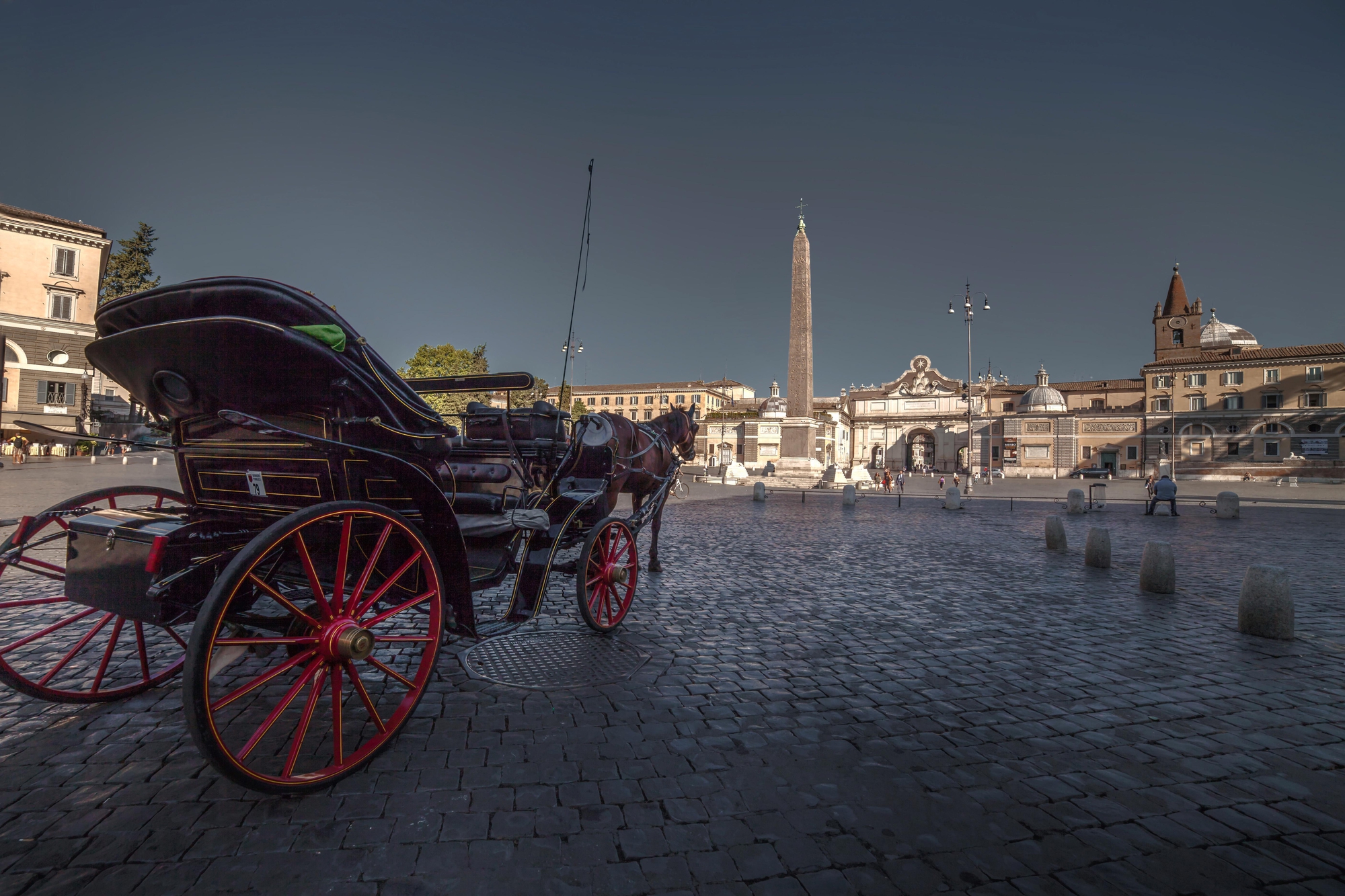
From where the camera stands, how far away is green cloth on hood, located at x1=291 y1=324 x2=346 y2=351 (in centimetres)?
287

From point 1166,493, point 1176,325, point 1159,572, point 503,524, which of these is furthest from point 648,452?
point 1176,325

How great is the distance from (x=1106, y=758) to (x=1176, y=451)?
7711cm

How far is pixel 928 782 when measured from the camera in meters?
3.05

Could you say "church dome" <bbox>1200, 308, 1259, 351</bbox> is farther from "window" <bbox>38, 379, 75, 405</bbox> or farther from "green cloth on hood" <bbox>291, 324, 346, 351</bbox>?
"window" <bbox>38, 379, 75, 405</bbox>

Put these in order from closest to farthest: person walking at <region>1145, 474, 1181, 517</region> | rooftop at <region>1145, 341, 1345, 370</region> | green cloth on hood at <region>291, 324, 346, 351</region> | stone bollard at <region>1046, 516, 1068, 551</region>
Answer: green cloth on hood at <region>291, 324, 346, 351</region>
stone bollard at <region>1046, 516, 1068, 551</region>
person walking at <region>1145, 474, 1181, 517</region>
rooftop at <region>1145, 341, 1345, 370</region>

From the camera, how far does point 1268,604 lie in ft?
18.7

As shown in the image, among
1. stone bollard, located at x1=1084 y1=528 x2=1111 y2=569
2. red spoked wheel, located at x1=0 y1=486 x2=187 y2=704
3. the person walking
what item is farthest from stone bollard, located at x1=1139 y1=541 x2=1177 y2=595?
the person walking

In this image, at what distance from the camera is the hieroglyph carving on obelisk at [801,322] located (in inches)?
1350

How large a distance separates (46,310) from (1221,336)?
10650cm

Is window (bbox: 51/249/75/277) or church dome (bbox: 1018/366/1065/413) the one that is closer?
window (bbox: 51/249/75/277)

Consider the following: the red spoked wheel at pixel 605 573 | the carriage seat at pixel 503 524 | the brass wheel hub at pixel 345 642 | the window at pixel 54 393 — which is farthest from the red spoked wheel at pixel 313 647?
the window at pixel 54 393

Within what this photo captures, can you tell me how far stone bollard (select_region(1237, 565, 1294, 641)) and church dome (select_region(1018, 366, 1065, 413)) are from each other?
72.2m

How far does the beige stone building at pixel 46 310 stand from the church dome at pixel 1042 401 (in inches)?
3247

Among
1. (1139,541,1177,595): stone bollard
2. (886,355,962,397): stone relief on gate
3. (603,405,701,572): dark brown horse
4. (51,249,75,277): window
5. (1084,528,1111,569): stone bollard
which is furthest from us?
(886,355,962,397): stone relief on gate
